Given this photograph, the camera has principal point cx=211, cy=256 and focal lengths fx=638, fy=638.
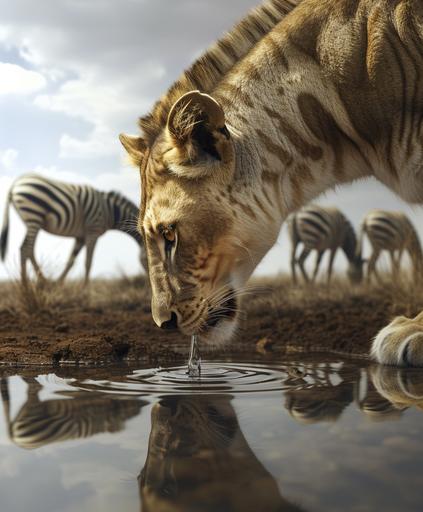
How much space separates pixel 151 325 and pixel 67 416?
3839 mm

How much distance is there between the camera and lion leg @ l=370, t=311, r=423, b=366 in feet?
10.4

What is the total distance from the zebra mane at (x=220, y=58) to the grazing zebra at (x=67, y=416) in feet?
5.16

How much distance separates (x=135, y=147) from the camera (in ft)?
11.8

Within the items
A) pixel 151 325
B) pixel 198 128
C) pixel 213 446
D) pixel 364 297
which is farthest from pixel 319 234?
pixel 213 446

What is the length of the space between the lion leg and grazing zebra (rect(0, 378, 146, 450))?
1.46m

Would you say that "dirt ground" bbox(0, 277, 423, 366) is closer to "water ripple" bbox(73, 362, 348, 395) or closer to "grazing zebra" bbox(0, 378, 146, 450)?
"water ripple" bbox(73, 362, 348, 395)

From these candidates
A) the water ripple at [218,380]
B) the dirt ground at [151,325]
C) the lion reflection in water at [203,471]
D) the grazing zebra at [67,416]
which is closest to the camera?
the lion reflection in water at [203,471]

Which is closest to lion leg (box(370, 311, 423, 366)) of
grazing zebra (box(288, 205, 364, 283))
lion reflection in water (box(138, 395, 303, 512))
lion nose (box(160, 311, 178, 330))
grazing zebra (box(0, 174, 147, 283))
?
lion nose (box(160, 311, 178, 330))

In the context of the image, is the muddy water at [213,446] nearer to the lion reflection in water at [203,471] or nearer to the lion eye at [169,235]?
the lion reflection in water at [203,471]

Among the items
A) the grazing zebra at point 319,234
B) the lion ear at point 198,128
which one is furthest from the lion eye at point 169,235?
the grazing zebra at point 319,234

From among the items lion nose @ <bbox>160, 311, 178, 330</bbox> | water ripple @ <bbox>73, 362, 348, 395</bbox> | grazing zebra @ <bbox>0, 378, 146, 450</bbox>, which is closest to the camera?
grazing zebra @ <bbox>0, 378, 146, 450</bbox>

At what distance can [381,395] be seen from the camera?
94.8 inches

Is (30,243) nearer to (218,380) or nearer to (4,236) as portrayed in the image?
(4,236)

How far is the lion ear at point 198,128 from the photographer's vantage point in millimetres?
2946
